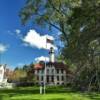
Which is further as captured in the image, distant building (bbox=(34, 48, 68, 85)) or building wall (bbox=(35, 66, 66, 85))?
distant building (bbox=(34, 48, 68, 85))

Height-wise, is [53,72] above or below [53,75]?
above

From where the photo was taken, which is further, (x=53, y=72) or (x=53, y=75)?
(x=53, y=72)

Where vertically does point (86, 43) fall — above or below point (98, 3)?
below

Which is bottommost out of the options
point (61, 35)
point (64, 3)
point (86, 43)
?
point (86, 43)

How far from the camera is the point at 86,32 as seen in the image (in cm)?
2378

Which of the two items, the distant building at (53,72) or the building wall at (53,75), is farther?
the distant building at (53,72)

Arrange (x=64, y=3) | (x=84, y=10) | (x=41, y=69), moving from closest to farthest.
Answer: (x=84, y=10), (x=64, y=3), (x=41, y=69)

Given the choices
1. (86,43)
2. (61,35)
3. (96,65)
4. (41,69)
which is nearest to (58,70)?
(41,69)

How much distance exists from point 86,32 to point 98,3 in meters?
2.38

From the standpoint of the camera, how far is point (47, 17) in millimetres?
54281

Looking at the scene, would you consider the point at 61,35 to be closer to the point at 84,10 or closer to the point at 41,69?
the point at 84,10

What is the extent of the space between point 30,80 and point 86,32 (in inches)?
3600

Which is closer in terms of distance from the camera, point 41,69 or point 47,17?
point 47,17

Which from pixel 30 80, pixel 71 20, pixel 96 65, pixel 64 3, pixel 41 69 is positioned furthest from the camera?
pixel 41 69
